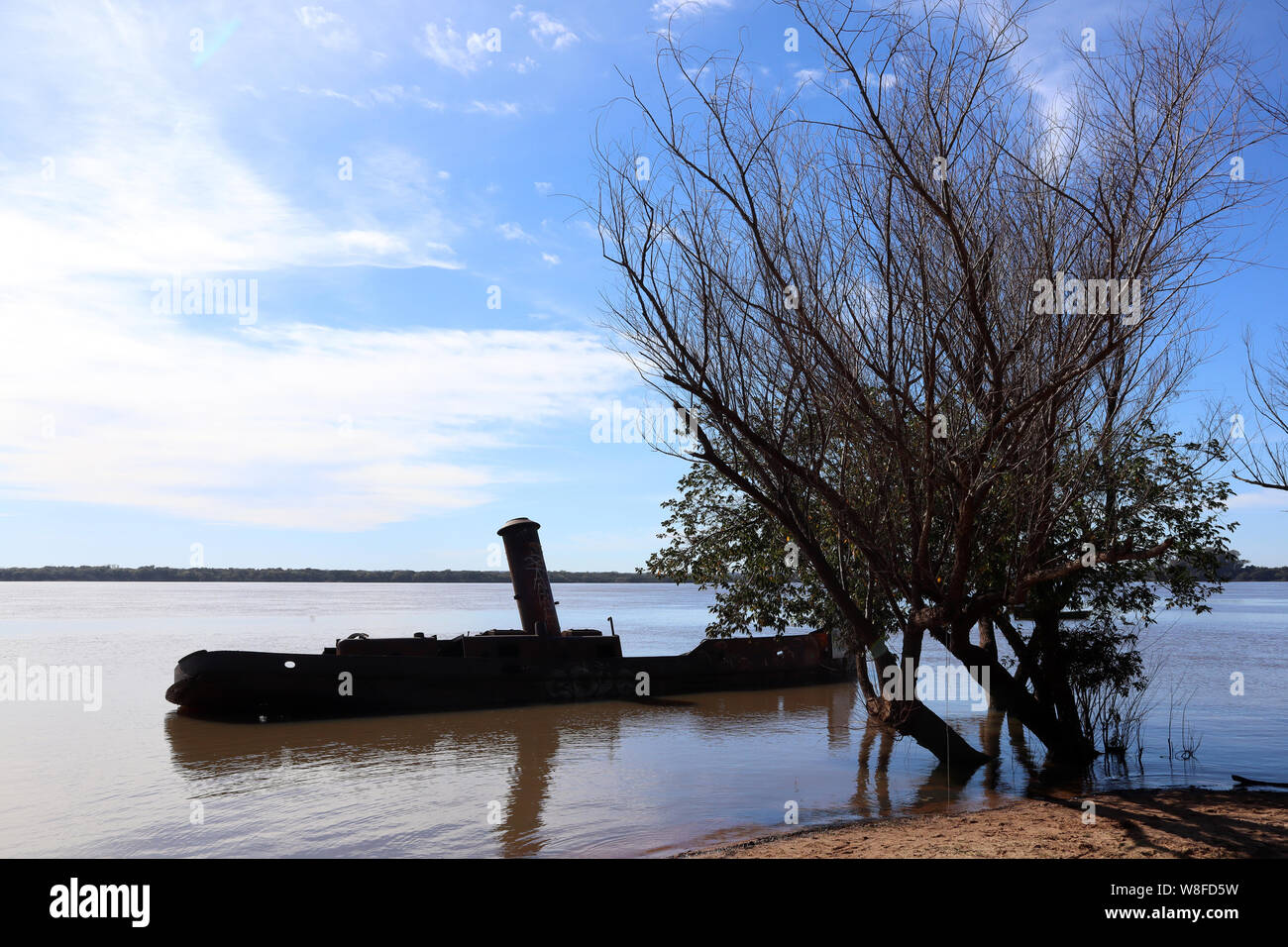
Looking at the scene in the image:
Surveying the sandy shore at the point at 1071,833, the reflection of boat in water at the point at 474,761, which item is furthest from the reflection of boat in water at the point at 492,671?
the sandy shore at the point at 1071,833

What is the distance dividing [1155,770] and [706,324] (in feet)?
34.8

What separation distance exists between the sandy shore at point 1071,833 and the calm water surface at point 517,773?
1.18m

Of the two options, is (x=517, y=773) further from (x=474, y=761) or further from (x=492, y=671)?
(x=492, y=671)

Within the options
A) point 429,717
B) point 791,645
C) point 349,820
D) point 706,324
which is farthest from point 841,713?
point 706,324

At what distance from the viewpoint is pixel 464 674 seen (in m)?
20.8

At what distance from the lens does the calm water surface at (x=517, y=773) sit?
35.3 ft

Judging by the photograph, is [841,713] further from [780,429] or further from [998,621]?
[780,429]

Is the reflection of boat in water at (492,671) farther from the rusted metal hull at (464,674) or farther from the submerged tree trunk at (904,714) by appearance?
the submerged tree trunk at (904,714)

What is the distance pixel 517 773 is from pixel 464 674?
684 cm

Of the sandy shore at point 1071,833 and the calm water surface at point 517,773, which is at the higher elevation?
the sandy shore at point 1071,833

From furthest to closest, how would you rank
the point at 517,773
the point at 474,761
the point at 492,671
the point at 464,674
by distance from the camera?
the point at 492,671 < the point at 464,674 < the point at 474,761 < the point at 517,773

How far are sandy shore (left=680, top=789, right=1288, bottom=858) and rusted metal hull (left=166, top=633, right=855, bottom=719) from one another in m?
12.3

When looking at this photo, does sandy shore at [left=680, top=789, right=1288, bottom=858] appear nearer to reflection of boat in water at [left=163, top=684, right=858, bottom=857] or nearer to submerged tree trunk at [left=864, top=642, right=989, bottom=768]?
submerged tree trunk at [left=864, top=642, right=989, bottom=768]

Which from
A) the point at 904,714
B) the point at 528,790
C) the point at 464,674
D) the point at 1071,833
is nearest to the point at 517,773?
the point at 528,790
